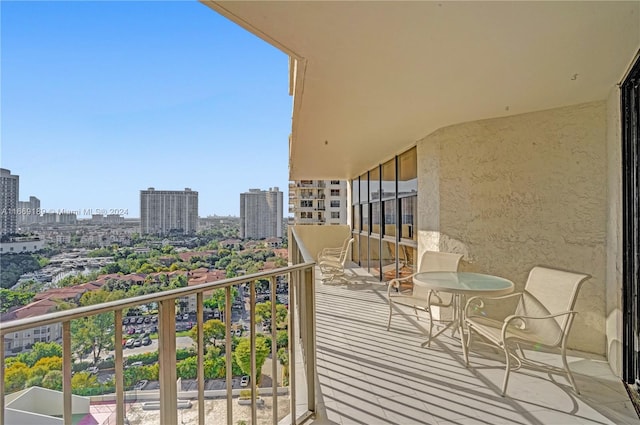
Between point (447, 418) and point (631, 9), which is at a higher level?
point (631, 9)

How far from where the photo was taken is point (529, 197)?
3.50 metres

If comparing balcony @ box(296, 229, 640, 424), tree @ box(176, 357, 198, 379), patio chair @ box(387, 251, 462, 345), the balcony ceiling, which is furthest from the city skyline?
patio chair @ box(387, 251, 462, 345)

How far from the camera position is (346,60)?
233 cm

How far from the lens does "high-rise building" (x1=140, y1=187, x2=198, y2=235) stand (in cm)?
627

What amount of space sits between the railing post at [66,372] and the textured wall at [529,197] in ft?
12.3

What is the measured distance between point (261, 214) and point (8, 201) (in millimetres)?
8088

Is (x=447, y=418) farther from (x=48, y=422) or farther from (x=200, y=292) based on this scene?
(x=48, y=422)

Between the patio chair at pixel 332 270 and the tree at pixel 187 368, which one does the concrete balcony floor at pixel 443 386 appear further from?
the patio chair at pixel 332 270

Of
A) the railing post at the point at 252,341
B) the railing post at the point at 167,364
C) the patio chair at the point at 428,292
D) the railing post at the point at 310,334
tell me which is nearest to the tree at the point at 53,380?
the railing post at the point at 167,364

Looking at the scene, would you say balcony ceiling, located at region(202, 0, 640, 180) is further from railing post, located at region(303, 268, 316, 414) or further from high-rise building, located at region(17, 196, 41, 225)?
high-rise building, located at region(17, 196, 41, 225)

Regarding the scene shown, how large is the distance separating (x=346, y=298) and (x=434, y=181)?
227cm

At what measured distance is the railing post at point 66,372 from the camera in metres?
1.11

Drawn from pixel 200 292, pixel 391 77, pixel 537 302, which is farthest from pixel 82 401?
pixel 537 302

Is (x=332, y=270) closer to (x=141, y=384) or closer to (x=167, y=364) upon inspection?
(x=141, y=384)
